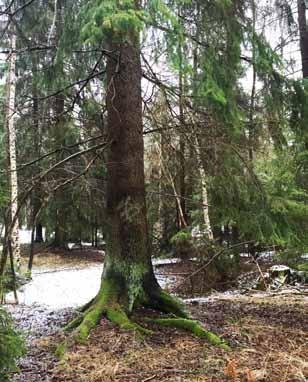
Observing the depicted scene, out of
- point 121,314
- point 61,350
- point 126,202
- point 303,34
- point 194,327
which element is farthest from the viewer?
point 303,34

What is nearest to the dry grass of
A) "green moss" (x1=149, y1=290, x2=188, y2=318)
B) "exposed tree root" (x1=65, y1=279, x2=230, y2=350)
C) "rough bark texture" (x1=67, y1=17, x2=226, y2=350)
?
"exposed tree root" (x1=65, y1=279, x2=230, y2=350)

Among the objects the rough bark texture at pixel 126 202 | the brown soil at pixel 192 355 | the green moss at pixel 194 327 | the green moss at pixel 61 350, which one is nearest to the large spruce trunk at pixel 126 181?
the rough bark texture at pixel 126 202

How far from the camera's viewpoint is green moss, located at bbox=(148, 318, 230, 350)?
13.7 ft

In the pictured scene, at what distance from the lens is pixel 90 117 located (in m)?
6.41

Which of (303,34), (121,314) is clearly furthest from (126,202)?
(303,34)

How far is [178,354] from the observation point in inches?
154

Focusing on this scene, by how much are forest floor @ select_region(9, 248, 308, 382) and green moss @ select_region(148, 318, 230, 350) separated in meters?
0.09

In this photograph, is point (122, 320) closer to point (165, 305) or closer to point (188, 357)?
point (165, 305)

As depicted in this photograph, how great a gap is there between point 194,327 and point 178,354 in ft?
2.11

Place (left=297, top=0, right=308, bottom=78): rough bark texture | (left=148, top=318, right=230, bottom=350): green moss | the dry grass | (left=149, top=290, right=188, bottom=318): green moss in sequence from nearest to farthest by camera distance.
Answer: the dry grass < (left=148, top=318, right=230, bottom=350): green moss < (left=149, top=290, right=188, bottom=318): green moss < (left=297, top=0, right=308, bottom=78): rough bark texture

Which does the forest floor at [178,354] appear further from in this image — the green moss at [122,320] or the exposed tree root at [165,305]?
the exposed tree root at [165,305]

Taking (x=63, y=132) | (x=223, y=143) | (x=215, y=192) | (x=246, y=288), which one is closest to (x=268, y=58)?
(x=223, y=143)

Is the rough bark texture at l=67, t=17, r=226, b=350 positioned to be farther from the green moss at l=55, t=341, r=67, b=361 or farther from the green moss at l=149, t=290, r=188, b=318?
the green moss at l=55, t=341, r=67, b=361

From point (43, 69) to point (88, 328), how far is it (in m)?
3.52
